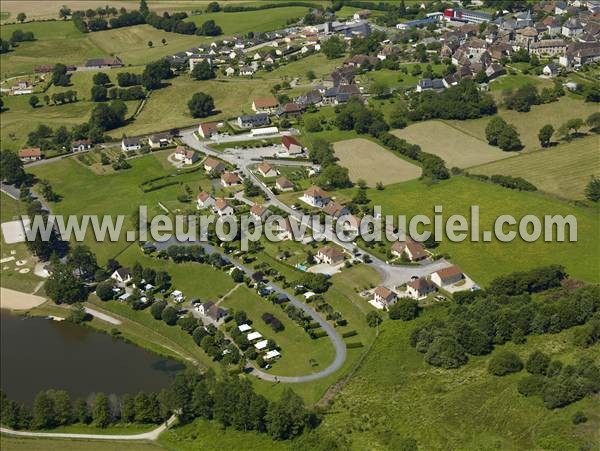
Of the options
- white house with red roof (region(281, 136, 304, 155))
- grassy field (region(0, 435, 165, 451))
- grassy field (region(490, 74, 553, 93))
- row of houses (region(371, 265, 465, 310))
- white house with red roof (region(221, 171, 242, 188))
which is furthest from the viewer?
grassy field (region(490, 74, 553, 93))

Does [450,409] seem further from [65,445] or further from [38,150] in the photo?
[38,150]

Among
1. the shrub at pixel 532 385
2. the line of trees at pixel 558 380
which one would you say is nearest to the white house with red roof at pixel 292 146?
the line of trees at pixel 558 380

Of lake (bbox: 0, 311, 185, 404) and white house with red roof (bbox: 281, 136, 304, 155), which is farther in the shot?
white house with red roof (bbox: 281, 136, 304, 155)

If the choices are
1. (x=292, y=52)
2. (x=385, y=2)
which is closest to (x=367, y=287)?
(x=292, y=52)

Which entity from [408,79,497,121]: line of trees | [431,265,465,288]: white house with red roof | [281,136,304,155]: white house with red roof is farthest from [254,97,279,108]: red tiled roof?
[431,265,465,288]: white house with red roof

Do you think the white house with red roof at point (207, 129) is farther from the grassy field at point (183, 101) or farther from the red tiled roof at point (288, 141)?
the red tiled roof at point (288, 141)

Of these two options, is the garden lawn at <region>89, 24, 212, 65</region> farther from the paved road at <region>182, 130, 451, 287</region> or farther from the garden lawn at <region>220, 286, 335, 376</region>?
the garden lawn at <region>220, 286, 335, 376</region>

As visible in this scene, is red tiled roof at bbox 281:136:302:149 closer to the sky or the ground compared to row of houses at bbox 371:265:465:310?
closer to the sky
